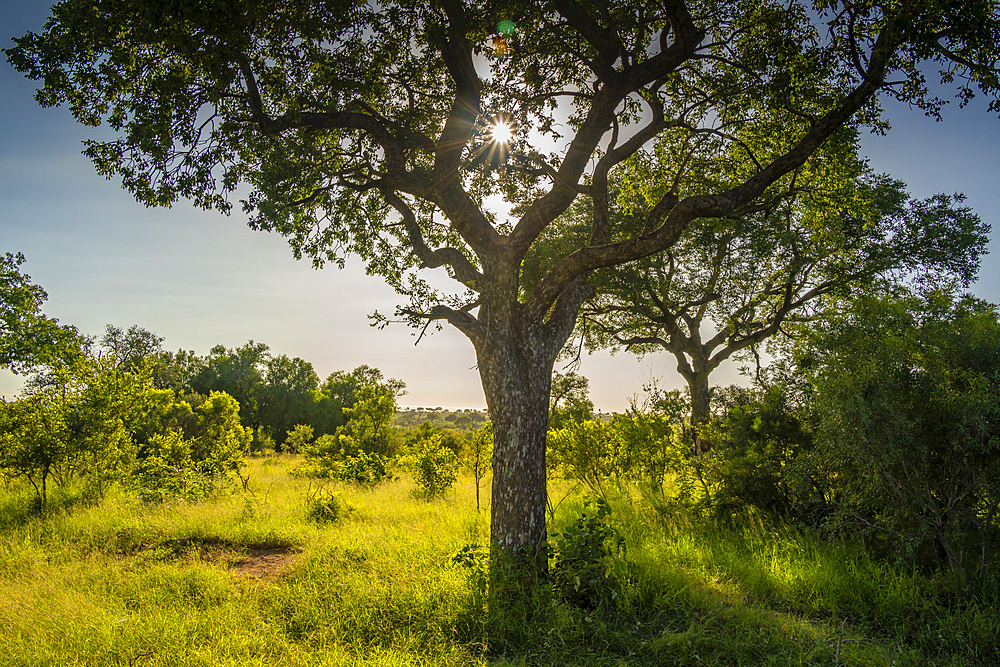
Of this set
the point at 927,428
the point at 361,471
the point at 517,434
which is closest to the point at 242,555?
the point at 517,434

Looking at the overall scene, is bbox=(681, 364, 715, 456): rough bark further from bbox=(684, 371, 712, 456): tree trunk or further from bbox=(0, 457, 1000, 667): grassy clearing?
bbox=(0, 457, 1000, 667): grassy clearing

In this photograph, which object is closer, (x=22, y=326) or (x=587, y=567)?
(x=587, y=567)

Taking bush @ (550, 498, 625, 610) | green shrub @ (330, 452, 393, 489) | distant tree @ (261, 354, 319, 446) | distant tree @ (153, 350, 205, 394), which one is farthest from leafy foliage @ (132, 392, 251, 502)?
distant tree @ (153, 350, 205, 394)

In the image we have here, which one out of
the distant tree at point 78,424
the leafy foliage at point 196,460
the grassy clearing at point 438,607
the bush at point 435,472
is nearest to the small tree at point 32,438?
the distant tree at point 78,424

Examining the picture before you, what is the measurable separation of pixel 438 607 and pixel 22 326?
21.7 metres

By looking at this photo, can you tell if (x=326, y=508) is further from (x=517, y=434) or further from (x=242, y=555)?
(x=517, y=434)

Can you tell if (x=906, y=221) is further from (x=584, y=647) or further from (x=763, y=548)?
(x=584, y=647)

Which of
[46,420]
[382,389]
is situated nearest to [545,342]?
[46,420]

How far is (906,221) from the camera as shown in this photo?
1281 centimetres

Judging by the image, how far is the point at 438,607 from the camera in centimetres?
462

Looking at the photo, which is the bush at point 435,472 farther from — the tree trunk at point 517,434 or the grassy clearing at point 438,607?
the tree trunk at point 517,434

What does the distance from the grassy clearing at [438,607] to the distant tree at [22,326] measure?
553 inches

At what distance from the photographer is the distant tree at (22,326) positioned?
53.8 feet

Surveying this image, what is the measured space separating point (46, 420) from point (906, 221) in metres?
22.7
